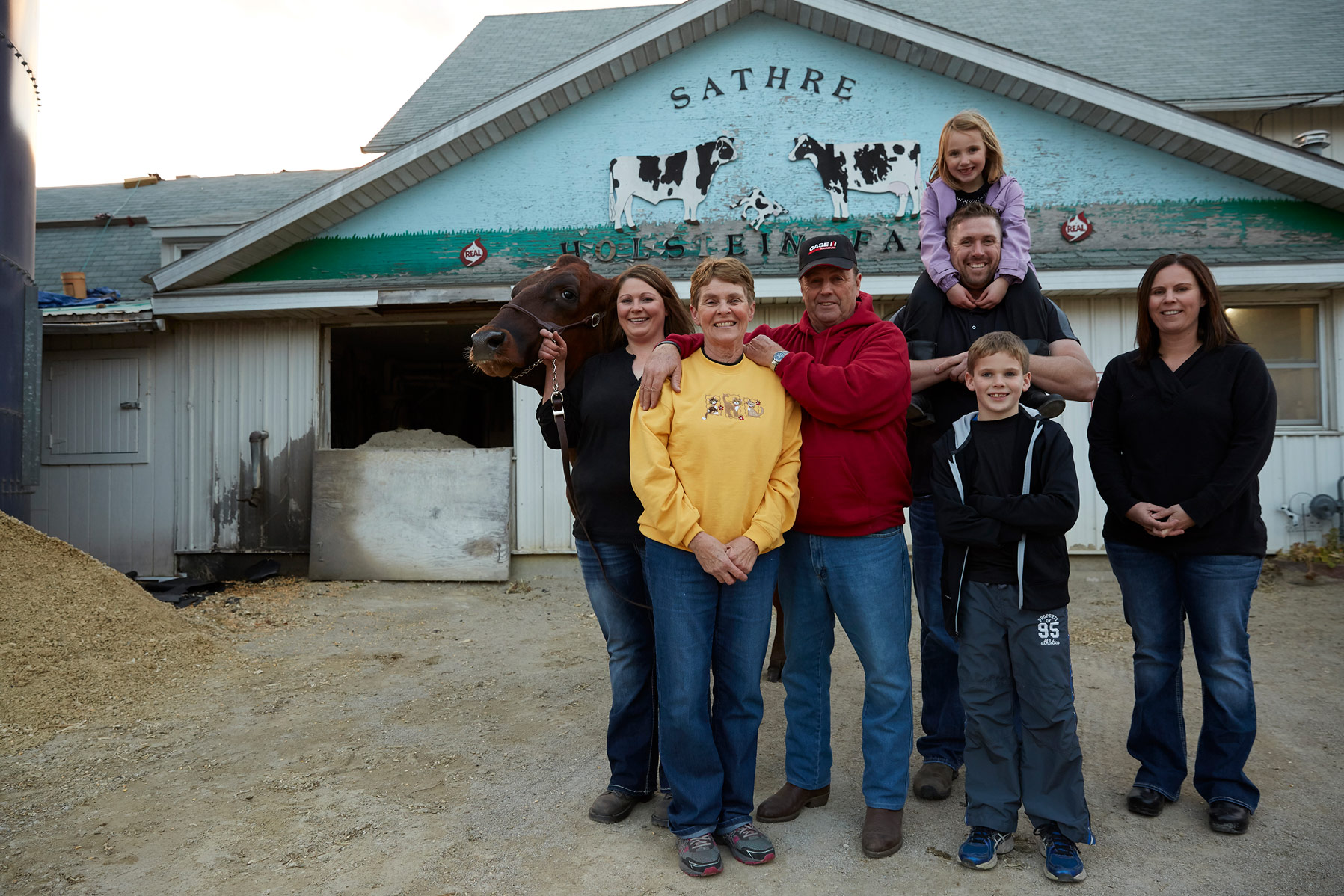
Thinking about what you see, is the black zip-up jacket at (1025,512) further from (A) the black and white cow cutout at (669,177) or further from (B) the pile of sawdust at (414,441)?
(B) the pile of sawdust at (414,441)

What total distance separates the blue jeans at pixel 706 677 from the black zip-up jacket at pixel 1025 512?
1.91 ft

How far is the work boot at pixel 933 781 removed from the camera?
292cm

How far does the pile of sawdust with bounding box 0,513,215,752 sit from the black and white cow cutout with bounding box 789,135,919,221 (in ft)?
20.8

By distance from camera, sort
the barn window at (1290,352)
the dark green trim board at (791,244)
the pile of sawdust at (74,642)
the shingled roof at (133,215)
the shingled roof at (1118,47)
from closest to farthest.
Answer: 1. the pile of sawdust at (74,642)
2. the dark green trim board at (791,244)
3. the barn window at (1290,352)
4. the shingled roof at (1118,47)
5. the shingled roof at (133,215)

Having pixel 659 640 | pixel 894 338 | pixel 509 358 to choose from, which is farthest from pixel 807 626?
pixel 509 358

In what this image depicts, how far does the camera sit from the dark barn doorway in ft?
34.6

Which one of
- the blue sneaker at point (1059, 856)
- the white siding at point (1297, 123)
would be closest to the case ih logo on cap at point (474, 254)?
the blue sneaker at point (1059, 856)

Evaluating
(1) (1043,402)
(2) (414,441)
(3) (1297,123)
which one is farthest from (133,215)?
(3) (1297,123)

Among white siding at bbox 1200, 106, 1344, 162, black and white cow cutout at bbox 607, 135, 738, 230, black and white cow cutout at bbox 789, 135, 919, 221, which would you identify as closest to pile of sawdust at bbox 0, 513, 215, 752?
black and white cow cutout at bbox 607, 135, 738, 230

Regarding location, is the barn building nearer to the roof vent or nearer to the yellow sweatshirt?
the roof vent

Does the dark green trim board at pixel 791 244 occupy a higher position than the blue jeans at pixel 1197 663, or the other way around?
the dark green trim board at pixel 791 244

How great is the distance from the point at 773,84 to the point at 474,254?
3.35 meters

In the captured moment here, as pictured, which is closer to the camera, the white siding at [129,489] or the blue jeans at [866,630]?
the blue jeans at [866,630]

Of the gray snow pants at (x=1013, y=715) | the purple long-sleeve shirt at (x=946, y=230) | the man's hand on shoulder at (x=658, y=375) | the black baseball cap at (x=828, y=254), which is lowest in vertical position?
the gray snow pants at (x=1013, y=715)
